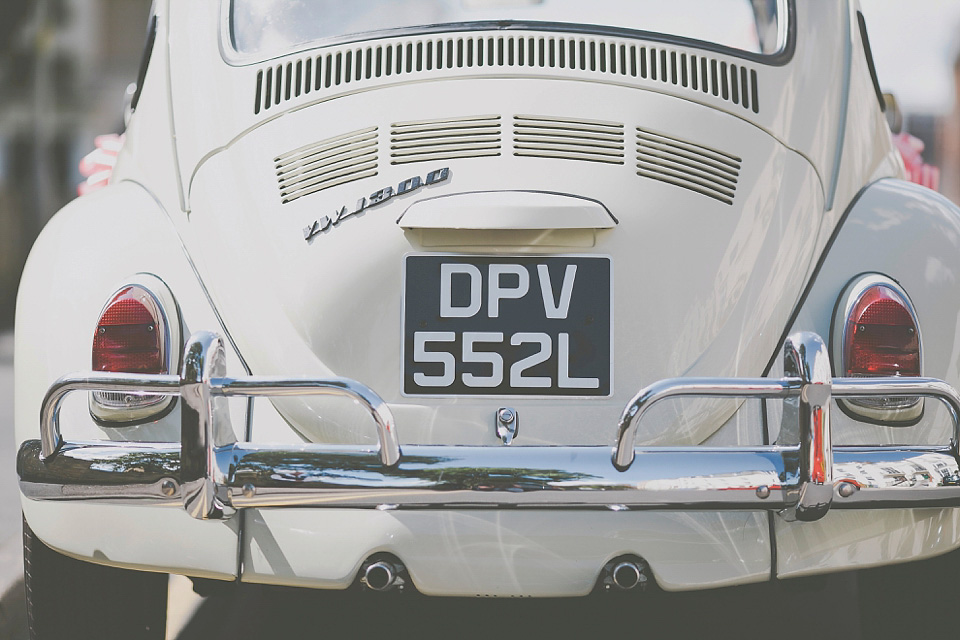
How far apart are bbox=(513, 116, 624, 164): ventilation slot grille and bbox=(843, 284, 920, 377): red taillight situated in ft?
2.23

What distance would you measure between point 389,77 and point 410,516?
3.67 feet

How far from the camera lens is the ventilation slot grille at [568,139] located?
249cm

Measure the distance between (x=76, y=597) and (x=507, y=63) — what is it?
5.76ft

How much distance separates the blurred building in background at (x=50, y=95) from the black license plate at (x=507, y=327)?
47.3 feet

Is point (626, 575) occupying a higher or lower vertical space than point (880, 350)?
lower

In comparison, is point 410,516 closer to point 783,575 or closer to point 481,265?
point 481,265

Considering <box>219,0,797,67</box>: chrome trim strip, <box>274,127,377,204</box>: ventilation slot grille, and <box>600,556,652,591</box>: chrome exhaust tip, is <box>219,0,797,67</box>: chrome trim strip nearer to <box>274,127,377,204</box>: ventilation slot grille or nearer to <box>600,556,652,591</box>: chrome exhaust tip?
<box>274,127,377,204</box>: ventilation slot grille

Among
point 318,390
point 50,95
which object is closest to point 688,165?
point 318,390

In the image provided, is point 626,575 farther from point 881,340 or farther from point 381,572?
point 881,340

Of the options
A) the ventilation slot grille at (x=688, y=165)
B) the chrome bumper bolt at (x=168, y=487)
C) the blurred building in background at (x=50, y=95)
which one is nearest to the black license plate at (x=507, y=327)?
the ventilation slot grille at (x=688, y=165)

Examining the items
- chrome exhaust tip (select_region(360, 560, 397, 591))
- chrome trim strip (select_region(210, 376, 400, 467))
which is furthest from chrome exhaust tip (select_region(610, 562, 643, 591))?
chrome trim strip (select_region(210, 376, 400, 467))

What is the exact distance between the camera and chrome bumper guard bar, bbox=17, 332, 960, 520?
79.7 inches

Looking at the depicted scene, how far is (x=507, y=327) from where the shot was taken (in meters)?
2.31

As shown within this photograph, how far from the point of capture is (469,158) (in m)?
2.47
